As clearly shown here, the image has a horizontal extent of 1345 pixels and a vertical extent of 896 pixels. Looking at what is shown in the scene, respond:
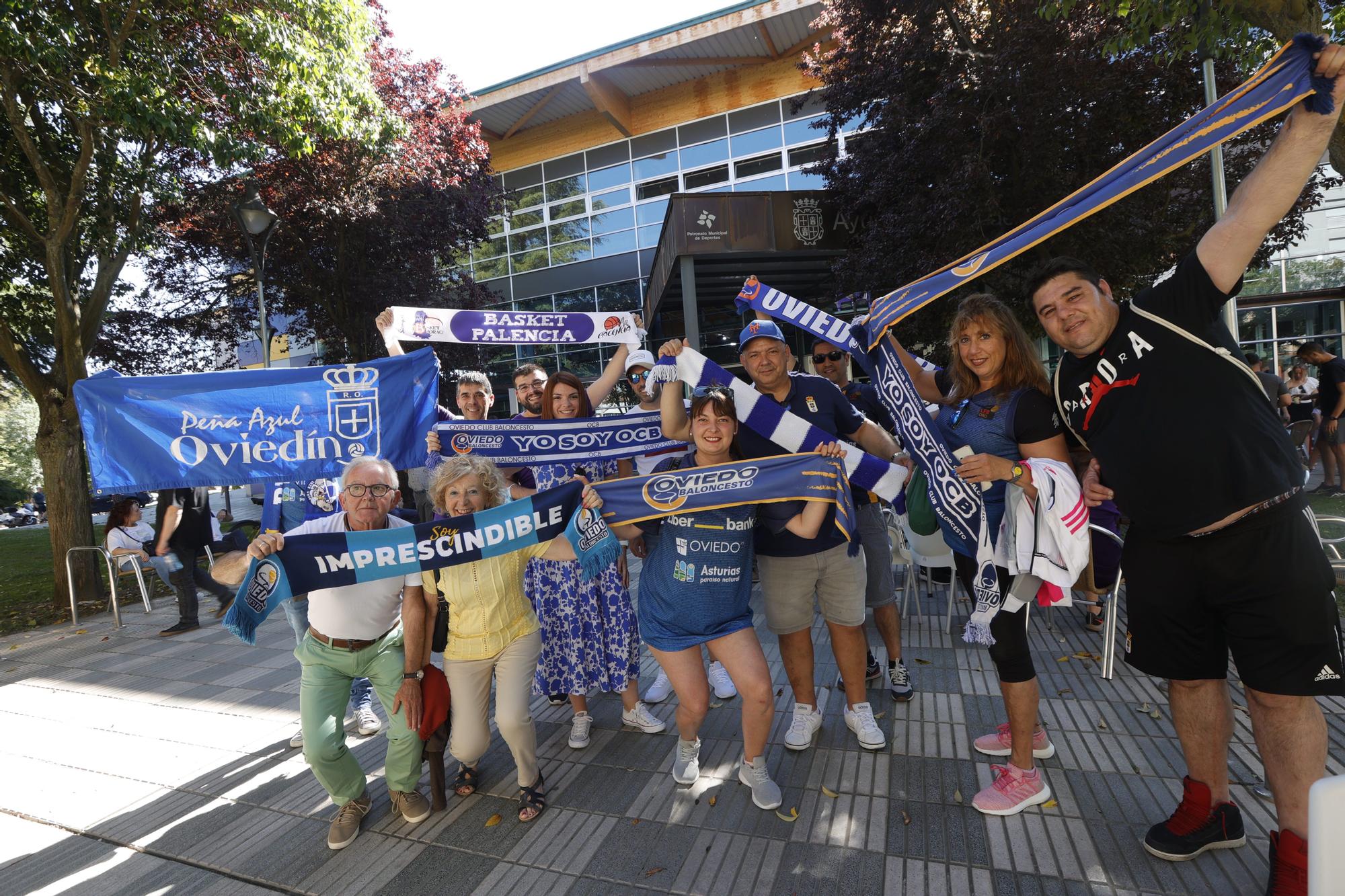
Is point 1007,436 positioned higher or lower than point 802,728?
higher

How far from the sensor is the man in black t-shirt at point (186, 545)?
6.89 metres

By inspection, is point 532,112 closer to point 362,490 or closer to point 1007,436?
point 362,490

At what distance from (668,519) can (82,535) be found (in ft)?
30.7

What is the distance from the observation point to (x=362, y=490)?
9.90 ft

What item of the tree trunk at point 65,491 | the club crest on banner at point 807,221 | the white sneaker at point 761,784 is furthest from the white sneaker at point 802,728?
the club crest on banner at point 807,221

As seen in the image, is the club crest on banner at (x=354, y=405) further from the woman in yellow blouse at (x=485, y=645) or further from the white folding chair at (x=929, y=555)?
the white folding chair at (x=929, y=555)

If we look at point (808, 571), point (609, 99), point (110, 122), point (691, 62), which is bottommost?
point (808, 571)

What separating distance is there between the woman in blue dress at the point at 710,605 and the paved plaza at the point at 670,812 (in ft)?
0.80

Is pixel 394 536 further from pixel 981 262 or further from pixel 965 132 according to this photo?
pixel 965 132

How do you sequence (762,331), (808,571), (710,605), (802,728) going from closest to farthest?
(710,605), (808,571), (802,728), (762,331)

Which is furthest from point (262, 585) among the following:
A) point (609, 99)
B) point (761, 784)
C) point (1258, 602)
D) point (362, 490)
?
point (609, 99)

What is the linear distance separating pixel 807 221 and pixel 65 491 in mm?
12448

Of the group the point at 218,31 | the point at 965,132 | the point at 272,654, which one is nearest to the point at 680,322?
the point at 965,132

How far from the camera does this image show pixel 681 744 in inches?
123
